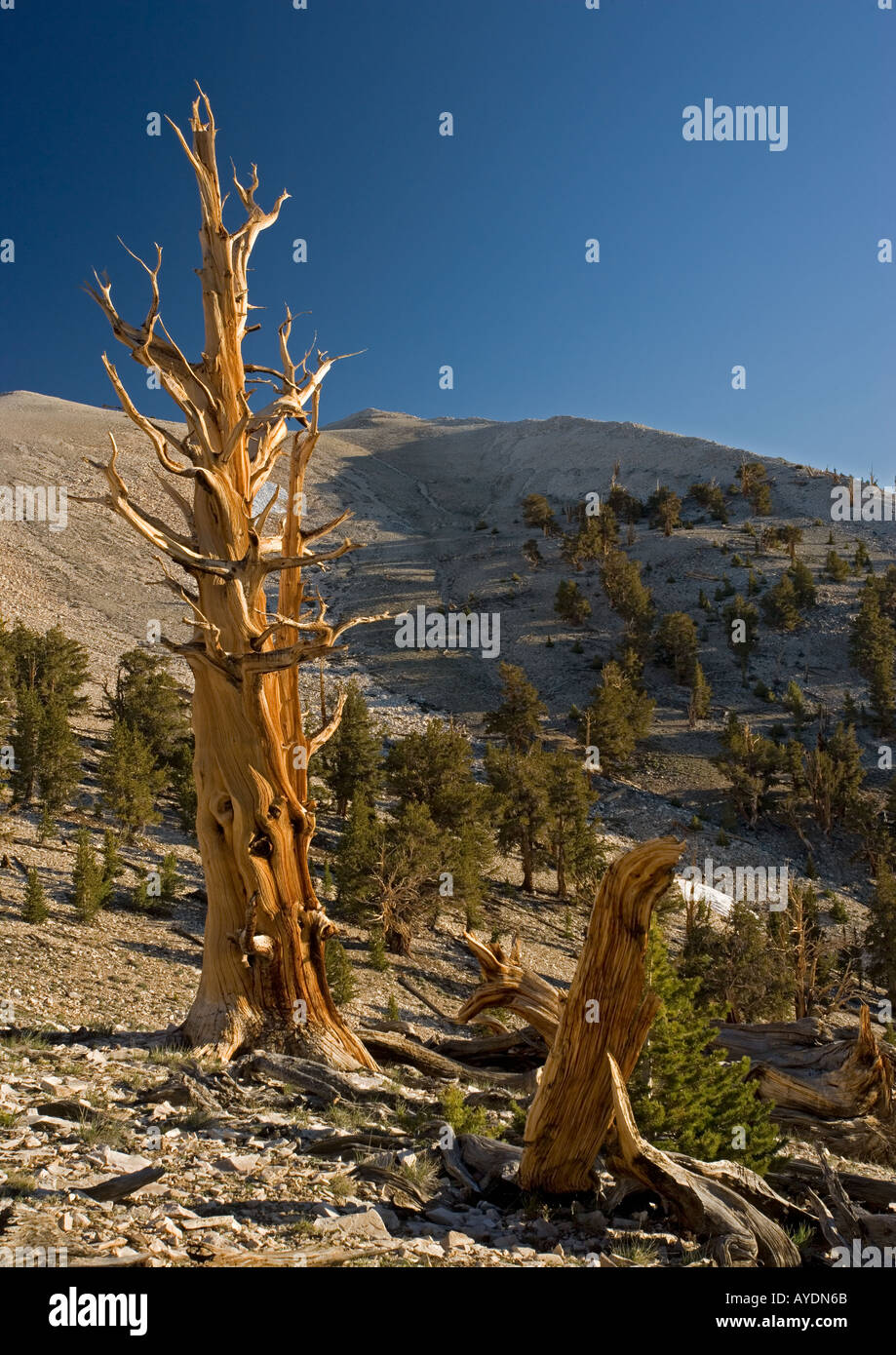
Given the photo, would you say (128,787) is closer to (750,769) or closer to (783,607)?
(750,769)

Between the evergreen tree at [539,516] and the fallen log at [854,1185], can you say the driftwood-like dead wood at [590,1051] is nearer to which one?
the fallen log at [854,1185]

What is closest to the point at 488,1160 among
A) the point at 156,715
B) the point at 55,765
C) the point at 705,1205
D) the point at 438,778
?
the point at 705,1205

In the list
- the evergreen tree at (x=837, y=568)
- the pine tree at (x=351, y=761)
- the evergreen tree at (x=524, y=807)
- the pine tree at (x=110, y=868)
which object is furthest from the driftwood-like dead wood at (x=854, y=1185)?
the evergreen tree at (x=837, y=568)

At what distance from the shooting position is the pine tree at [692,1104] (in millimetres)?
5242

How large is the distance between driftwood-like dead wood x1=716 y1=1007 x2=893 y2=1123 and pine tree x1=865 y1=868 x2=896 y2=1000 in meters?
15.9

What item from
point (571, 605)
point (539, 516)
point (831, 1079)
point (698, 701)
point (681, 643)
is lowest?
point (831, 1079)

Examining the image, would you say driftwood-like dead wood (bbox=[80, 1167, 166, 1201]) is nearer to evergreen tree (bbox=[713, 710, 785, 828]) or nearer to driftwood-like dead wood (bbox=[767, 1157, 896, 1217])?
driftwood-like dead wood (bbox=[767, 1157, 896, 1217])

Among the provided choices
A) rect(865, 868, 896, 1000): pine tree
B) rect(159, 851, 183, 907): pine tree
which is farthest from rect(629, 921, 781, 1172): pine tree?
rect(865, 868, 896, 1000): pine tree

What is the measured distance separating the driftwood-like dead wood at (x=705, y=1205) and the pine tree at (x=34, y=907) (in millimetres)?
9672

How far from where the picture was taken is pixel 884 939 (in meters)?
22.8

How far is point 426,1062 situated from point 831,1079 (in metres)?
4.17

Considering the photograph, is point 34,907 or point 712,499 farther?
point 712,499

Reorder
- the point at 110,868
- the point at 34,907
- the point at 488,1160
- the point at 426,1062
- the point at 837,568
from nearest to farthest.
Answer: the point at 488,1160 < the point at 426,1062 < the point at 34,907 < the point at 110,868 < the point at 837,568
